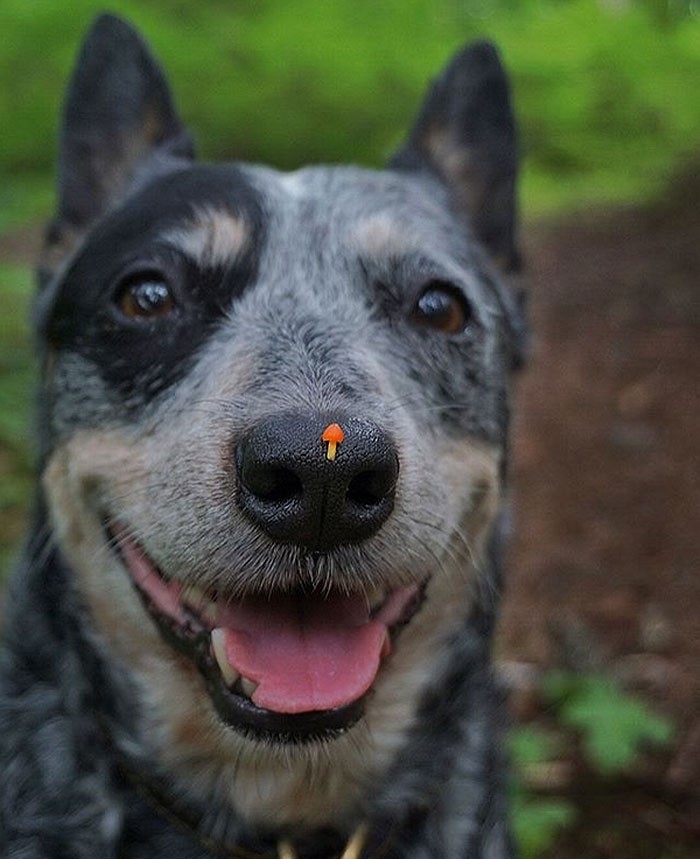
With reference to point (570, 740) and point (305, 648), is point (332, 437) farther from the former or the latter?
point (570, 740)

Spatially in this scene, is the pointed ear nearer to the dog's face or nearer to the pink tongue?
the dog's face

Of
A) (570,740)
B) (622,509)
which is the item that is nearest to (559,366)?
(622,509)

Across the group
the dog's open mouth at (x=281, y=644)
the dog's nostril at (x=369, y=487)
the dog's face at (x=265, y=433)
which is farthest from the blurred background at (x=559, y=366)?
the dog's nostril at (x=369, y=487)

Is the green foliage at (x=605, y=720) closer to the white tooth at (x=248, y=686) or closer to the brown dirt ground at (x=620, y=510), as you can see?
the brown dirt ground at (x=620, y=510)

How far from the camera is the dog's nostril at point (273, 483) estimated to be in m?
2.17

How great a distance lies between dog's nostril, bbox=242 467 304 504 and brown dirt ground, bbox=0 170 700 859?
2.29m

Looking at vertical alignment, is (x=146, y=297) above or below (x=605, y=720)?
above

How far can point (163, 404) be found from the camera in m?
2.78

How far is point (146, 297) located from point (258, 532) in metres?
0.91

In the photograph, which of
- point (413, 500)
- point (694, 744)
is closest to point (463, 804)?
point (413, 500)

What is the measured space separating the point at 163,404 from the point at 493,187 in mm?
1717

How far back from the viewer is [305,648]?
8.15ft

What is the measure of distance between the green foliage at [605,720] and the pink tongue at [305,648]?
1.74 m

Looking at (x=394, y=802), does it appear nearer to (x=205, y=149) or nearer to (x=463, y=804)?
(x=463, y=804)
